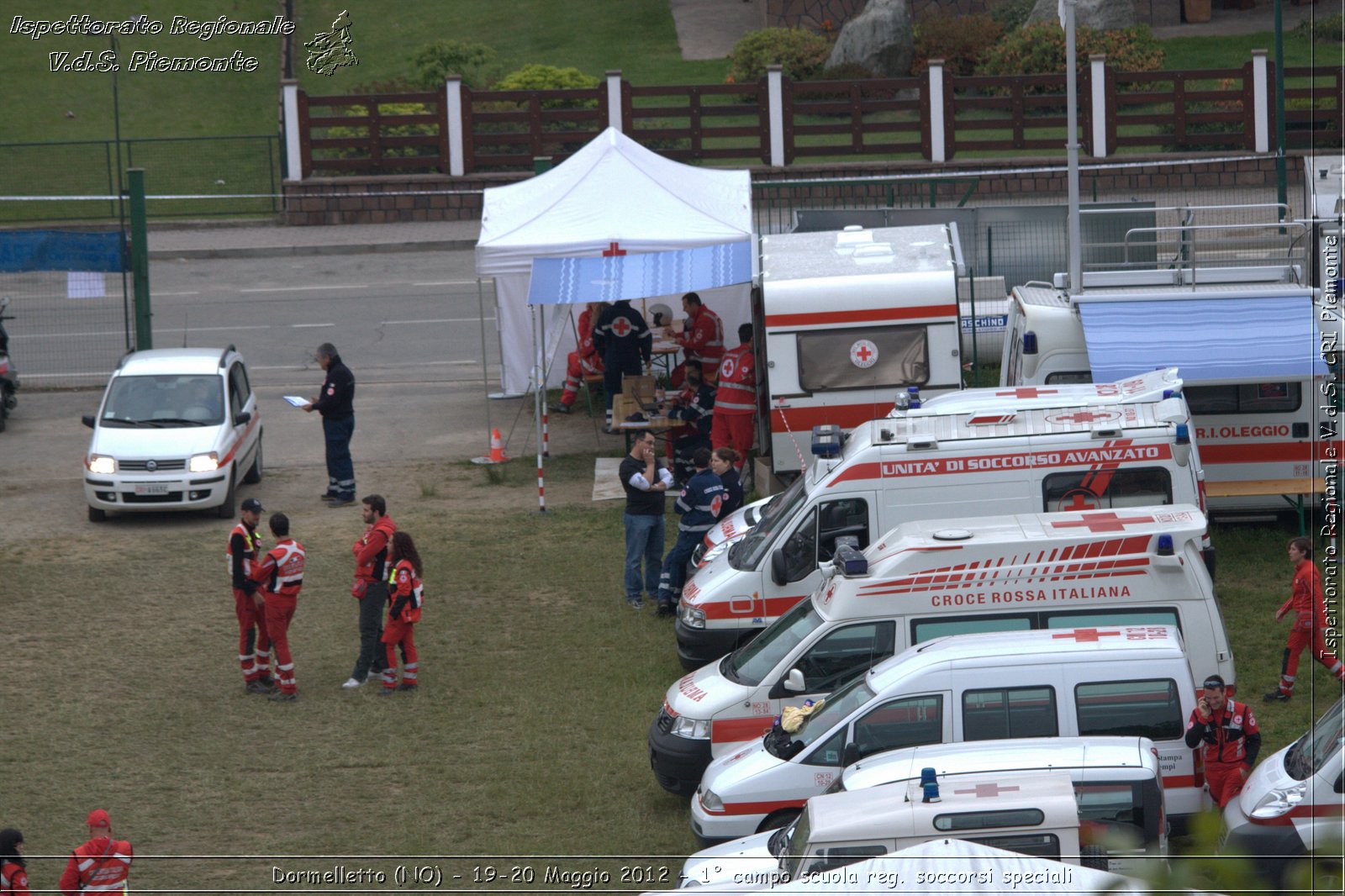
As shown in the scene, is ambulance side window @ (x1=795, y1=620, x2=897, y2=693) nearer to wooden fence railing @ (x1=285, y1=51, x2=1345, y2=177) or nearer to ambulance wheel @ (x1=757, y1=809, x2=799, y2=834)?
ambulance wheel @ (x1=757, y1=809, x2=799, y2=834)

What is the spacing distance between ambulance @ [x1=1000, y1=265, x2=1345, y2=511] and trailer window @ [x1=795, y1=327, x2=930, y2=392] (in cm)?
119

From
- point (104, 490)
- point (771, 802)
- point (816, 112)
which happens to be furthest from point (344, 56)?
point (771, 802)

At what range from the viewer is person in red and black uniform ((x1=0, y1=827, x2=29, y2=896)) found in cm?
811

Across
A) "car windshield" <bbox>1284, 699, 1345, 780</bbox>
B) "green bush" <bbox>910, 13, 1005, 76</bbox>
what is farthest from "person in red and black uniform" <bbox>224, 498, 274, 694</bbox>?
"green bush" <bbox>910, 13, 1005, 76</bbox>

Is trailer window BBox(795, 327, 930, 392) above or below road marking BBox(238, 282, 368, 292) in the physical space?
below

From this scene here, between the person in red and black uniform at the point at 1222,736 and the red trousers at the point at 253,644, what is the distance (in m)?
7.43

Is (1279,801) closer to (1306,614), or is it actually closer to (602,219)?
(1306,614)

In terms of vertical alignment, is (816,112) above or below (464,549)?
above

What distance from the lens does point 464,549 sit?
16.4 meters

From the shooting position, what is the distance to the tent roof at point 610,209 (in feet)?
59.4

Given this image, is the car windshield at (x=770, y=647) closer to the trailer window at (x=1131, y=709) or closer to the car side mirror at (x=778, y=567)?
the car side mirror at (x=778, y=567)

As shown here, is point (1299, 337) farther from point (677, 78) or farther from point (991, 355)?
point (677, 78)

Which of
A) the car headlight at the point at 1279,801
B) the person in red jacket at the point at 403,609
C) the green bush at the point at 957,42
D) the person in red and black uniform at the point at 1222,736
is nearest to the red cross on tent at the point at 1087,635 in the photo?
the person in red and black uniform at the point at 1222,736

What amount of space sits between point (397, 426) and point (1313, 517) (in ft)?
41.0
